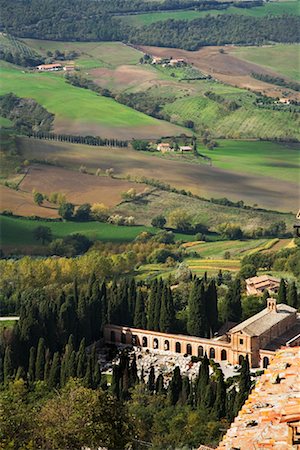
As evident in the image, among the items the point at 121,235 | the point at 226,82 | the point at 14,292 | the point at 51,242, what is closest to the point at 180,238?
the point at 121,235

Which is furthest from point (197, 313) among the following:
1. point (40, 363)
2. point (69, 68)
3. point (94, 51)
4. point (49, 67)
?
point (94, 51)

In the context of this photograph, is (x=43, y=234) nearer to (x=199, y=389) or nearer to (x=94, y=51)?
(x=199, y=389)

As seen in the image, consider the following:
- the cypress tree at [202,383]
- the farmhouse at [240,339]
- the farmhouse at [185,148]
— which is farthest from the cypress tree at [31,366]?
the farmhouse at [185,148]

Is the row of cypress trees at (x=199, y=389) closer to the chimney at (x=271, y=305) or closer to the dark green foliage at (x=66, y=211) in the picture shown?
the chimney at (x=271, y=305)

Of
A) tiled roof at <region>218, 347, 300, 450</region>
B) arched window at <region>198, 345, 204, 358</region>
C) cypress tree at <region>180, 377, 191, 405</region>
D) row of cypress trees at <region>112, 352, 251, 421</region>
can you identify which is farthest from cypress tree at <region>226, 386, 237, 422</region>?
tiled roof at <region>218, 347, 300, 450</region>

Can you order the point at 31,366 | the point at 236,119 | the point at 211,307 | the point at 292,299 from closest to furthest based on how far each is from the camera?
the point at 31,366, the point at 211,307, the point at 292,299, the point at 236,119

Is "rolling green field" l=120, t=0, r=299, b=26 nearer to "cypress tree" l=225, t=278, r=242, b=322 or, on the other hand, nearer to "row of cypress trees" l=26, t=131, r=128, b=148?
"row of cypress trees" l=26, t=131, r=128, b=148
